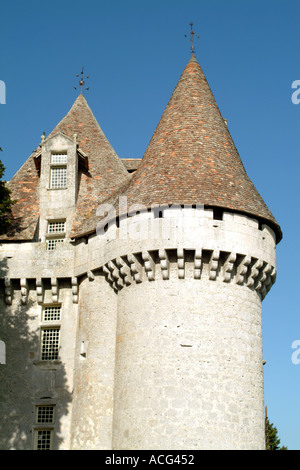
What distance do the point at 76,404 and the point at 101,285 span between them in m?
3.71

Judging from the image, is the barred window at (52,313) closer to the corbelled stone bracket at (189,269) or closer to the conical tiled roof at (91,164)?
the conical tiled roof at (91,164)

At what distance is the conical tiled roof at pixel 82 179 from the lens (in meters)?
26.1

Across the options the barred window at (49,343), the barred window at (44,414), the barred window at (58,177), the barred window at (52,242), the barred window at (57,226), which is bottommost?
the barred window at (44,414)

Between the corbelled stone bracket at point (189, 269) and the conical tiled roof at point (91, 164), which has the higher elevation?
the conical tiled roof at point (91, 164)

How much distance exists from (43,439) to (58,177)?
9.19 m

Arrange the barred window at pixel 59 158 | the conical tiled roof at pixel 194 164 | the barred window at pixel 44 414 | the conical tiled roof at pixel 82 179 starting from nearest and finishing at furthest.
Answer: the conical tiled roof at pixel 194 164
the barred window at pixel 44 414
the conical tiled roof at pixel 82 179
the barred window at pixel 59 158

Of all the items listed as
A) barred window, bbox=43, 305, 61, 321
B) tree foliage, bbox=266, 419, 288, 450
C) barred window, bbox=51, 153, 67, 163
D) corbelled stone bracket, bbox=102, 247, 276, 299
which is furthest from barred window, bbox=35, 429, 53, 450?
tree foliage, bbox=266, 419, 288, 450

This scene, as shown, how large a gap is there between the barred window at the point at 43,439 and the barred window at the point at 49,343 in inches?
90.5

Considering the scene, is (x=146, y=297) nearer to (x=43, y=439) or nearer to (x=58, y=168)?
(x=43, y=439)

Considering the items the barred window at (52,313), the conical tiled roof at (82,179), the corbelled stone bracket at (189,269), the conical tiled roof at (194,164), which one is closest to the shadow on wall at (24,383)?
the barred window at (52,313)

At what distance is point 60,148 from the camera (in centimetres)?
2738

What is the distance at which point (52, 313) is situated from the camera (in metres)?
25.1

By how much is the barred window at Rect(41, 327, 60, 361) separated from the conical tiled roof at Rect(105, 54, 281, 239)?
5095 millimetres
